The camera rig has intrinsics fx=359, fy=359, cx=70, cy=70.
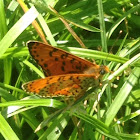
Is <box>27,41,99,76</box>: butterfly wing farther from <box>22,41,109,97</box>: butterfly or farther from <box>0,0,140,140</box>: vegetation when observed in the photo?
<box>0,0,140,140</box>: vegetation

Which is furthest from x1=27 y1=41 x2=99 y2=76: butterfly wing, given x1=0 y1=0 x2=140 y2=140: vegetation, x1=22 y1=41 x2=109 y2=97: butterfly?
x1=0 y1=0 x2=140 y2=140: vegetation

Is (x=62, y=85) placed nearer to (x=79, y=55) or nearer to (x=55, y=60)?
(x=55, y=60)

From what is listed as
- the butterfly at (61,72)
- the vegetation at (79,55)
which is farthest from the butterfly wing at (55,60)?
the vegetation at (79,55)

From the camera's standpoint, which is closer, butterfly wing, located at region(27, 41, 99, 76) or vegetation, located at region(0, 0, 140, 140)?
butterfly wing, located at region(27, 41, 99, 76)

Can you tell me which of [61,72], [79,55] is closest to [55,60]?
[61,72]

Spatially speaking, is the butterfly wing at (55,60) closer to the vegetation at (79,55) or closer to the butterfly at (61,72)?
the butterfly at (61,72)

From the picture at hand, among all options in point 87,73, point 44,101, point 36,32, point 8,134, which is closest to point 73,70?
point 87,73

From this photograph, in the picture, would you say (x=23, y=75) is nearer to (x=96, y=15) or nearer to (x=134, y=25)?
(x=96, y=15)
